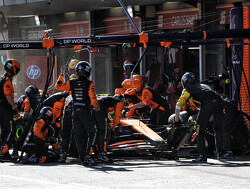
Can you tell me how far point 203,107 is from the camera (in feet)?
36.9

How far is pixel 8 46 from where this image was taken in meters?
12.3

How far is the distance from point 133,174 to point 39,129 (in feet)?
9.97

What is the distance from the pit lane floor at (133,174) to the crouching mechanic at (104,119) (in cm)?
32

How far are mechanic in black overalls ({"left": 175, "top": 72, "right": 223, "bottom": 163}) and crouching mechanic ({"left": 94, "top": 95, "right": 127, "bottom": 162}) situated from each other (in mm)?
1301

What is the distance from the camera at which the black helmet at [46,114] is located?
11.8m

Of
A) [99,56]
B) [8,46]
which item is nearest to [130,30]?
[99,56]

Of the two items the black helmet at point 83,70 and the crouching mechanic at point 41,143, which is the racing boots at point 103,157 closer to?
the crouching mechanic at point 41,143

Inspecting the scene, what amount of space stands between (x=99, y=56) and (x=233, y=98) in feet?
31.8

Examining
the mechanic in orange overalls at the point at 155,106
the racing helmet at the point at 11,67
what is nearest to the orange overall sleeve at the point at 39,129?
the racing helmet at the point at 11,67

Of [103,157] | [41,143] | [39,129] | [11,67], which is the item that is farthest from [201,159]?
[11,67]

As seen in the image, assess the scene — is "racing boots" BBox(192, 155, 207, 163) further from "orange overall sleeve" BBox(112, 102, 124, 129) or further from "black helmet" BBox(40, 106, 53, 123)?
"black helmet" BBox(40, 106, 53, 123)

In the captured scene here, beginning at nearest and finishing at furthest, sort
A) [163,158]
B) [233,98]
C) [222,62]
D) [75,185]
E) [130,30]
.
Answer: [75,185]
[163,158]
[233,98]
[222,62]
[130,30]

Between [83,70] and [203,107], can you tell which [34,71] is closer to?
[83,70]

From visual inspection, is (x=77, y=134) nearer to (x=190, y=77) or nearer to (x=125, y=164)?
(x=125, y=164)
